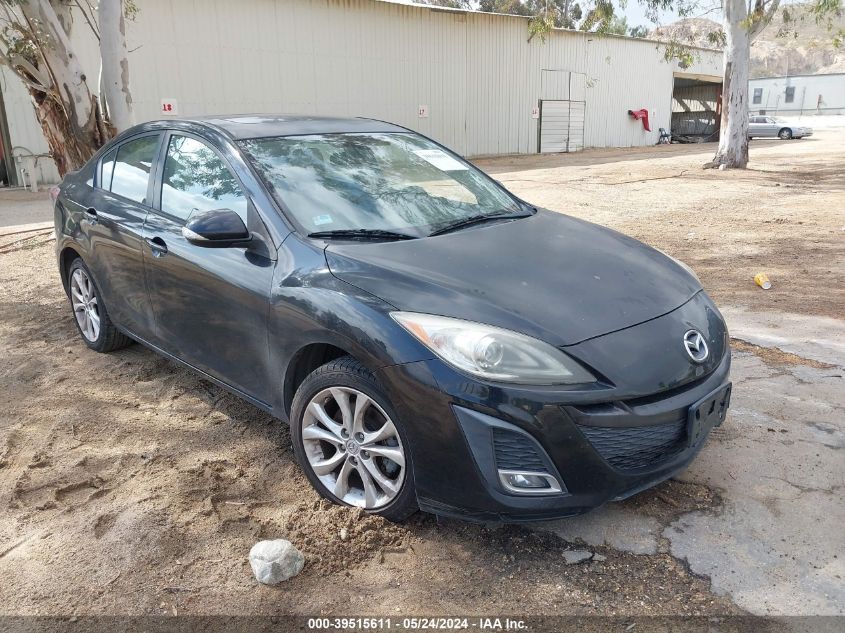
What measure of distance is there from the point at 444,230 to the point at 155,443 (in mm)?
1850

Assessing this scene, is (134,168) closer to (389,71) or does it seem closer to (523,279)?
(523,279)

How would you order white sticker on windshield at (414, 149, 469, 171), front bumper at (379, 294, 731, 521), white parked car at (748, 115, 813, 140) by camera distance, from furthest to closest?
1. white parked car at (748, 115, 813, 140)
2. white sticker on windshield at (414, 149, 469, 171)
3. front bumper at (379, 294, 731, 521)

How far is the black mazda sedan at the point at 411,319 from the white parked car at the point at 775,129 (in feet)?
124

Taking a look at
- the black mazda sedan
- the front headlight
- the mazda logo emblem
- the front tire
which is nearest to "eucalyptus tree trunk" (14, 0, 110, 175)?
the black mazda sedan

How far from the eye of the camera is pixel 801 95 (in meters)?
59.2

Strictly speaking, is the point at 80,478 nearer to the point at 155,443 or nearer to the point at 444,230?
the point at 155,443

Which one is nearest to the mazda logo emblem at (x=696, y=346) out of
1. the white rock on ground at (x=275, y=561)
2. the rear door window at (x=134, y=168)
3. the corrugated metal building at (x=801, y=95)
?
the white rock on ground at (x=275, y=561)

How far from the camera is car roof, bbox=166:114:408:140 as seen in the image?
363 cm

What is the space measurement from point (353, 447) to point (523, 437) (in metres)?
0.75

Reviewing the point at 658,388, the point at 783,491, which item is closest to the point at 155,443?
the point at 658,388

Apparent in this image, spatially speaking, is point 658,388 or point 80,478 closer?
point 658,388

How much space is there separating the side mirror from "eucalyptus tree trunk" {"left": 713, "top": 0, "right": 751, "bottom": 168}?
17.9 meters

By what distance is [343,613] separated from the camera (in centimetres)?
236

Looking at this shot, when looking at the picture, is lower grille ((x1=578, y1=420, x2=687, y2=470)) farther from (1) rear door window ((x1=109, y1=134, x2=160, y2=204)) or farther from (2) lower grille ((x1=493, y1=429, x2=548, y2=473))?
(1) rear door window ((x1=109, y1=134, x2=160, y2=204))
